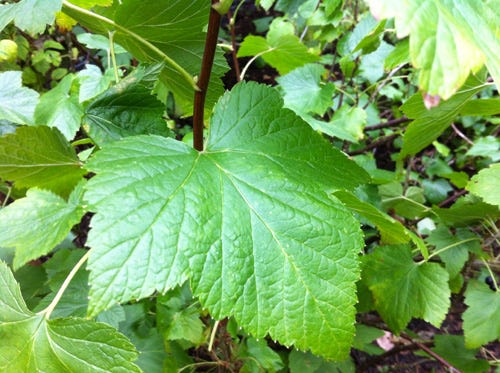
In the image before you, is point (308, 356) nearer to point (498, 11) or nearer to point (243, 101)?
point (243, 101)

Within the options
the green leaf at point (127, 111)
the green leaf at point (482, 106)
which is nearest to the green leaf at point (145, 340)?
the green leaf at point (127, 111)

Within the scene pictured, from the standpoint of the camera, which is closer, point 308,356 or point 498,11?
point 498,11

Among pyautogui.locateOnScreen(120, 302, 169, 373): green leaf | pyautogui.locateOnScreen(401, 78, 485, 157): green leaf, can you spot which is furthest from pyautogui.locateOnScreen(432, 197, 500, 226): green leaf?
pyautogui.locateOnScreen(120, 302, 169, 373): green leaf

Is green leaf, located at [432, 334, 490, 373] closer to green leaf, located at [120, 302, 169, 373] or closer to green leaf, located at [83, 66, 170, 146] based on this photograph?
green leaf, located at [120, 302, 169, 373]

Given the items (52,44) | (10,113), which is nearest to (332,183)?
(10,113)

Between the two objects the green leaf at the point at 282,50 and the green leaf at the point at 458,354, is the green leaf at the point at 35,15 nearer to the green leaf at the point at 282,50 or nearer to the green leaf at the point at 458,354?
the green leaf at the point at 282,50

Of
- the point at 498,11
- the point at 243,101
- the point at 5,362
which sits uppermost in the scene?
the point at 498,11
